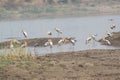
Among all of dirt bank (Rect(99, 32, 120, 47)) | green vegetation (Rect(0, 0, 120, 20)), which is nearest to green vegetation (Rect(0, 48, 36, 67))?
dirt bank (Rect(99, 32, 120, 47))

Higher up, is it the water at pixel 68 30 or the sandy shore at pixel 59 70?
the sandy shore at pixel 59 70

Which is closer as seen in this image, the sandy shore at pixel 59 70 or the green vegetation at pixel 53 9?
the sandy shore at pixel 59 70

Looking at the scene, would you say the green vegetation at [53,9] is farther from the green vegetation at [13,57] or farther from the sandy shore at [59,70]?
the sandy shore at [59,70]

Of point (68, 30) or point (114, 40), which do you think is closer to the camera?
point (114, 40)

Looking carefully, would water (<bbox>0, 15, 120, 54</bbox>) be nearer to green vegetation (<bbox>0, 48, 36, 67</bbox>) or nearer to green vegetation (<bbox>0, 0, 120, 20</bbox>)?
green vegetation (<bbox>0, 48, 36, 67</bbox>)

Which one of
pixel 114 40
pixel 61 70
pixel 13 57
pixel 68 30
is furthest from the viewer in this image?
pixel 68 30

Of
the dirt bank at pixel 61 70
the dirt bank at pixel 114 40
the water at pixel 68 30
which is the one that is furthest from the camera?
the water at pixel 68 30

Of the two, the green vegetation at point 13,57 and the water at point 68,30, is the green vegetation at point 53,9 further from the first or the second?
the green vegetation at point 13,57

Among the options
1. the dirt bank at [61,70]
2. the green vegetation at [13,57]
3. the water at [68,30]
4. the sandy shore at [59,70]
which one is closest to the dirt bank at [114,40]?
the water at [68,30]

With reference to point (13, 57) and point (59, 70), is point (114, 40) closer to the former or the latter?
point (13, 57)

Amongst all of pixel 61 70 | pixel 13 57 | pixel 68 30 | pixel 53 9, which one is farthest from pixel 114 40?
pixel 53 9

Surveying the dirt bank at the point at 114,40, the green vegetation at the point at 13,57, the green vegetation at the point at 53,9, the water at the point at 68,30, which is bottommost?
the green vegetation at the point at 53,9

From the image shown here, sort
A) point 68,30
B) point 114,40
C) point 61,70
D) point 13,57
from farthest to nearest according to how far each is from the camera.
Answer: point 68,30, point 114,40, point 13,57, point 61,70

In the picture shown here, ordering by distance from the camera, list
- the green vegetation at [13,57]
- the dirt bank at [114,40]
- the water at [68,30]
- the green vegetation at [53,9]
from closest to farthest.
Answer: the green vegetation at [13,57], the dirt bank at [114,40], the water at [68,30], the green vegetation at [53,9]
